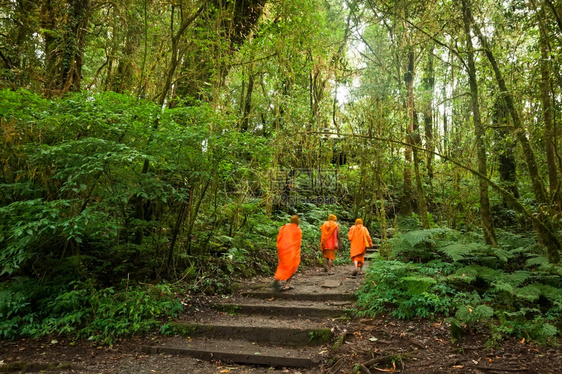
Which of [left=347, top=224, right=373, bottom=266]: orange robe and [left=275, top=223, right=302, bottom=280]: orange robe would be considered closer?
[left=275, top=223, right=302, bottom=280]: orange robe

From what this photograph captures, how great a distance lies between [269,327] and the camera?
540cm

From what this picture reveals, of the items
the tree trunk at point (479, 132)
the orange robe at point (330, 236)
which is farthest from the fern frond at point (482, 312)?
the orange robe at point (330, 236)

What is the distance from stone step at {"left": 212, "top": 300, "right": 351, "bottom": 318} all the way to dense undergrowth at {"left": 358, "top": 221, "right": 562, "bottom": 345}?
1.76 ft

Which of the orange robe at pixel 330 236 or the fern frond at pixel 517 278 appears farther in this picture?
the orange robe at pixel 330 236

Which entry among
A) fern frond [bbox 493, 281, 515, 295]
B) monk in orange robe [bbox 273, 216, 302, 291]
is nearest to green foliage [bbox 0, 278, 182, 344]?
monk in orange robe [bbox 273, 216, 302, 291]

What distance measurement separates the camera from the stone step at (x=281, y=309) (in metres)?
→ 5.92

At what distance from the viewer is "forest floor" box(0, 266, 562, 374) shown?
3848mm

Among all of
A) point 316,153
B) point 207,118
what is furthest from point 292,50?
point 207,118

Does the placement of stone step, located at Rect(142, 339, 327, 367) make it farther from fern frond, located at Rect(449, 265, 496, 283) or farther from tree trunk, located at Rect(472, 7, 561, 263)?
tree trunk, located at Rect(472, 7, 561, 263)

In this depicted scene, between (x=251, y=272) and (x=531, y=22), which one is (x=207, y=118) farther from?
(x=531, y=22)

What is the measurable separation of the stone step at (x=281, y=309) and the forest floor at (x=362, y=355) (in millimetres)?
491

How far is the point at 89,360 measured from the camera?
15.3 ft

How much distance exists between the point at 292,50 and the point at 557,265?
9489 millimetres

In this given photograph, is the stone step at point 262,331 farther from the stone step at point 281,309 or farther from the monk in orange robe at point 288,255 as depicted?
the monk in orange robe at point 288,255
